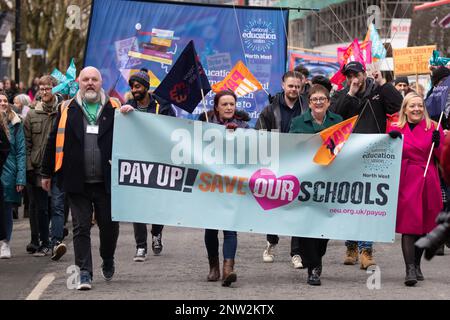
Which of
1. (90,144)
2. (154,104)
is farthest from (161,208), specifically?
(154,104)

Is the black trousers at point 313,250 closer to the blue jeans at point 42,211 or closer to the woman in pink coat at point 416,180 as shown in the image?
the woman in pink coat at point 416,180

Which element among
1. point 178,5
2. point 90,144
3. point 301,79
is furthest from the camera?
point 178,5

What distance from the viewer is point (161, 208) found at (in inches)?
399

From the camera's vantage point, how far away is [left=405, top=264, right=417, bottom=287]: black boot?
10.1 metres

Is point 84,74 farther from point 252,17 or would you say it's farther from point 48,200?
point 252,17

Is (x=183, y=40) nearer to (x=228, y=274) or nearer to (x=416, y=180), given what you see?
(x=416, y=180)

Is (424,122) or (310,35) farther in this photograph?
(310,35)

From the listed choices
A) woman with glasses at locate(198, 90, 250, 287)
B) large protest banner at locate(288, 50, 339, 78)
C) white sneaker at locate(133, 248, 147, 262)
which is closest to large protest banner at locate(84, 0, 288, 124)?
white sneaker at locate(133, 248, 147, 262)

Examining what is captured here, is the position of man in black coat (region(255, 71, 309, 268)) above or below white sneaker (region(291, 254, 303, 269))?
above

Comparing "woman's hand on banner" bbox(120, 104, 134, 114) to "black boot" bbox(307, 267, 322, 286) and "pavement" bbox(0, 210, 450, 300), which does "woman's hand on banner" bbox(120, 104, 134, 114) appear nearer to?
"pavement" bbox(0, 210, 450, 300)

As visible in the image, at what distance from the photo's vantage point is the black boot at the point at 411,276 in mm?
10133

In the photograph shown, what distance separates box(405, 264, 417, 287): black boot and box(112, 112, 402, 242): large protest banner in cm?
39

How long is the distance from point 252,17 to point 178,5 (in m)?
1.06

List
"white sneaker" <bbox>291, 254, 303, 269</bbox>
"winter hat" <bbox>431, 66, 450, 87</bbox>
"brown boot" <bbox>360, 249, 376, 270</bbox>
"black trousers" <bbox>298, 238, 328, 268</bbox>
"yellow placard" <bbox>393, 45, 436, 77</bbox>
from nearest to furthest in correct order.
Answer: "black trousers" <bbox>298, 238, 328, 268</bbox> < "brown boot" <bbox>360, 249, 376, 270</bbox> < "white sneaker" <bbox>291, 254, 303, 269</bbox> < "winter hat" <bbox>431, 66, 450, 87</bbox> < "yellow placard" <bbox>393, 45, 436, 77</bbox>
